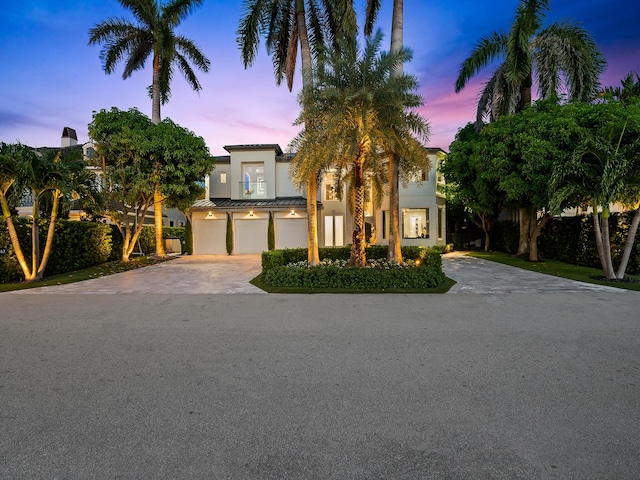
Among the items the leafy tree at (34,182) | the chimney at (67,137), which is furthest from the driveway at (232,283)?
the chimney at (67,137)

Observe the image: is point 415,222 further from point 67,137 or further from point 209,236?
point 67,137

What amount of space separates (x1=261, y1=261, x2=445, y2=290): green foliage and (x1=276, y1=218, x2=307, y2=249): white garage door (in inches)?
462

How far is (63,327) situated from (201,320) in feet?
7.51

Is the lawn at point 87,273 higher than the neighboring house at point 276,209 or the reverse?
the reverse

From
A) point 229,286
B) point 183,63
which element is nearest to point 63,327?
point 229,286

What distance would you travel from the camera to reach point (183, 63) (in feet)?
69.2

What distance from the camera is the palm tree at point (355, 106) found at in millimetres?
9773

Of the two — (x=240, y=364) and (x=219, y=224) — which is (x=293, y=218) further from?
(x=240, y=364)

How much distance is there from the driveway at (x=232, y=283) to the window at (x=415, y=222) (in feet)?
20.9

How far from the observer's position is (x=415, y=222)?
68.6 feet

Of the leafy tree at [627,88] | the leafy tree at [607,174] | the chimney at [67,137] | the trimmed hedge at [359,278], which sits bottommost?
the trimmed hedge at [359,278]

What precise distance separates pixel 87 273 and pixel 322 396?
1391 centimetres

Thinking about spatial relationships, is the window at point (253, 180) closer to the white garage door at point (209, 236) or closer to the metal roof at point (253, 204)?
the metal roof at point (253, 204)

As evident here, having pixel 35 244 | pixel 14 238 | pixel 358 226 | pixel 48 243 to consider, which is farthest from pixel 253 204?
pixel 14 238
